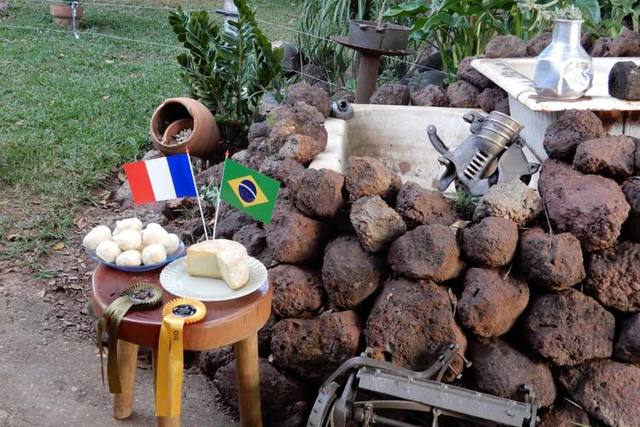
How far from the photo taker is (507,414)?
222 centimetres

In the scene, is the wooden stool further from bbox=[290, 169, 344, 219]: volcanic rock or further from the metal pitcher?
the metal pitcher

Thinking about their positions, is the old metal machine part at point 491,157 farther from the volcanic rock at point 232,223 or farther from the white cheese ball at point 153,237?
the white cheese ball at point 153,237

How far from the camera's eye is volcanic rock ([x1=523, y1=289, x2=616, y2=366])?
2400 mm

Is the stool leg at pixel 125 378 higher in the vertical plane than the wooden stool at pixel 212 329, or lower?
lower

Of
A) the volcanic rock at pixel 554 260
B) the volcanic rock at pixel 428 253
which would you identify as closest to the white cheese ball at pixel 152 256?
the volcanic rock at pixel 428 253

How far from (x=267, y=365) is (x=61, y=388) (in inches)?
32.1

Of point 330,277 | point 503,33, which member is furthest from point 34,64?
point 330,277

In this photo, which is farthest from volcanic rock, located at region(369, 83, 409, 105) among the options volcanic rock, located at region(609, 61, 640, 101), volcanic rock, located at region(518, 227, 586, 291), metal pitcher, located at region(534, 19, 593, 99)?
volcanic rock, located at region(518, 227, 586, 291)

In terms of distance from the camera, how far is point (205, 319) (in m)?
2.16

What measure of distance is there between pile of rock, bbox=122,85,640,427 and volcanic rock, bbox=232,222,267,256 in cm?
20

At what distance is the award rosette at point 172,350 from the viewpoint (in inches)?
82.6

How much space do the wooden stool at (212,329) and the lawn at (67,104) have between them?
1.60 metres

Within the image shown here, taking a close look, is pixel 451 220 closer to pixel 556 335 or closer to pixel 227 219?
pixel 556 335

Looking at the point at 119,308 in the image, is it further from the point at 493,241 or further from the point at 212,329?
the point at 493,241
